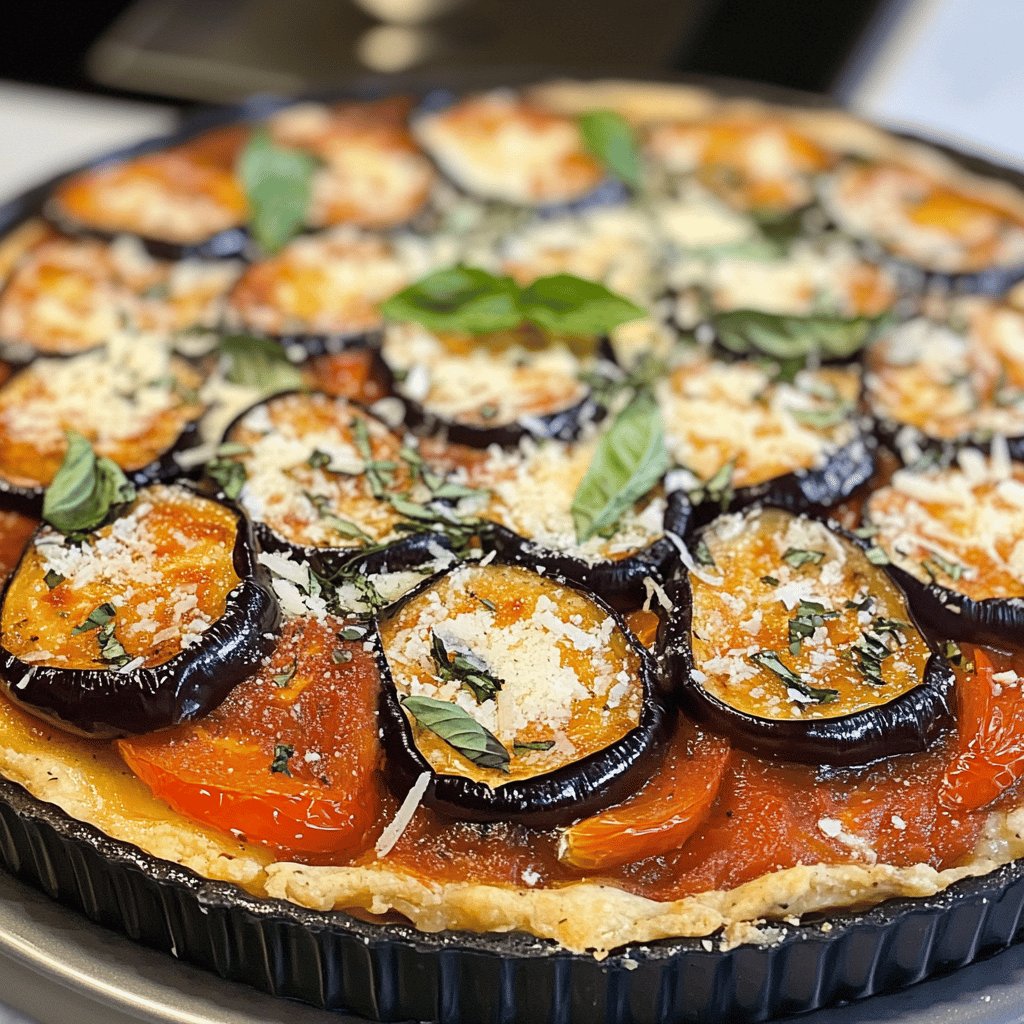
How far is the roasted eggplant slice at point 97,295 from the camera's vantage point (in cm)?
334

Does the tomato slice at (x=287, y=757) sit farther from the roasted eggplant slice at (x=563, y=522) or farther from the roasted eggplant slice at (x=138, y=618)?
the roasted eggplant slice at (x=563, y=522)

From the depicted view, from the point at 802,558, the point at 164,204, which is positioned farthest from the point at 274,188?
the point at 802,558

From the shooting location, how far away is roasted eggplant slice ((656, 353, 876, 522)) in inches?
109

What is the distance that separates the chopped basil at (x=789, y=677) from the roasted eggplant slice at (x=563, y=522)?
0.99ft

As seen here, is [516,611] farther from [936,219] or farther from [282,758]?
[936,219]

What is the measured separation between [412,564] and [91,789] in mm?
714

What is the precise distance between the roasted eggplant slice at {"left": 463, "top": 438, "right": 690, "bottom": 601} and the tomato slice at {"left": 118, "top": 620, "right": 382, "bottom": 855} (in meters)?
0.41

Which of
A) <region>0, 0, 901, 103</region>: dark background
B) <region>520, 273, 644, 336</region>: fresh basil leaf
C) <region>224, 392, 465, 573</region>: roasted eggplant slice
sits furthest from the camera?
<region>0, 0, 901, 103</region>: dark background

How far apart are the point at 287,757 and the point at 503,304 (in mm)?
1329

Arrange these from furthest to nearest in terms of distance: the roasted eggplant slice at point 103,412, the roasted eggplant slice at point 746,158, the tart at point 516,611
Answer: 1. the roasted eggplant slice at point 746,158
2. the roasted eggplant slice at point 103,412
3. the tart at point 516,611

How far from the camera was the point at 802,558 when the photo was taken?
258 centimetres

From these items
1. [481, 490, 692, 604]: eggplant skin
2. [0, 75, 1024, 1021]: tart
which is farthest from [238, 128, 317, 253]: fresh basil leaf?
[481, 490, 692, 604]: eggplant skin

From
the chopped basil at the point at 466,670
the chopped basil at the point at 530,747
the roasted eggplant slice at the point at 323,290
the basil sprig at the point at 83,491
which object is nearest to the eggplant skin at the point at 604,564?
the chopped basil at the point at 466,670

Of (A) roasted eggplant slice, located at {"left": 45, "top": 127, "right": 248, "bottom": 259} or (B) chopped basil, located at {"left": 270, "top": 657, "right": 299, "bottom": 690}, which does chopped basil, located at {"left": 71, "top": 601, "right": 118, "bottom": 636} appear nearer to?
(B) chopped basil, located at {"left": 270, "top": 657, "right": 299, "bottom": 690}
